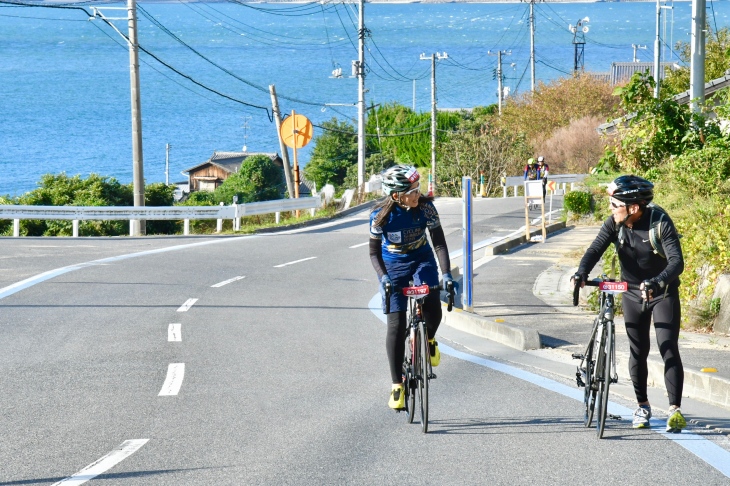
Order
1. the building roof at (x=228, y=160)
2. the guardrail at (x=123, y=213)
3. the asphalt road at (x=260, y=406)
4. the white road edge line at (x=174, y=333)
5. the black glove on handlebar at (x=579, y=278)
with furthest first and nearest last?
the building roof at (x=228, y=160) → the guardrail at (x=123, y=213) → the white road edge line at (x=174, y=333) → the black glove on handlebar at (x=579, y=278) → the asphalt road at (x=260, y=406)

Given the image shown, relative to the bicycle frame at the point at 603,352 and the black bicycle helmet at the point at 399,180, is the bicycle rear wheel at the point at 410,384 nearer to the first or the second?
the black bicycle helmet at the point at 399,180

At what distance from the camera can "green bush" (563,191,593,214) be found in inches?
1184

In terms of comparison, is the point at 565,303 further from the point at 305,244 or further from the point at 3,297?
the point at 305,244

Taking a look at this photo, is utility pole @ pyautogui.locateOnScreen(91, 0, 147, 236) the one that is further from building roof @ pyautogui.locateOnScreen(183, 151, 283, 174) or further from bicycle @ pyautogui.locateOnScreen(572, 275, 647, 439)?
building roof @ pyautogui.locateOnScreen(183, 151, 283, 174)

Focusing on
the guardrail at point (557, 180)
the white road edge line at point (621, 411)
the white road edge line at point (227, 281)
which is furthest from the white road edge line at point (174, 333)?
the guardrail at point (557, 180)

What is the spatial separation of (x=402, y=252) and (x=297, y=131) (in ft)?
96.9

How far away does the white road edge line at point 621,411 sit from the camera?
6.27m

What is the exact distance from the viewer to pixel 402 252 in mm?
7348

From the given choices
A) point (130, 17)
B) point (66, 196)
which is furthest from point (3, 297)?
point (66, 196)

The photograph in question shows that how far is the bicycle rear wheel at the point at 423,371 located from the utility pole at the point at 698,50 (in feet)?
33.1

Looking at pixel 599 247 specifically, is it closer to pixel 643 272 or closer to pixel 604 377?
pixel 643 272

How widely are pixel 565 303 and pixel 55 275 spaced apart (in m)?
8.61

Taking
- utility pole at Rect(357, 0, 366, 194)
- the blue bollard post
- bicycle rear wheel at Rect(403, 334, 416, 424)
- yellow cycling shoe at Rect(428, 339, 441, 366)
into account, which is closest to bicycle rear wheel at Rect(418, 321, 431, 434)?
bicycle rear wheel at Rect(403, 334, 416, 424)

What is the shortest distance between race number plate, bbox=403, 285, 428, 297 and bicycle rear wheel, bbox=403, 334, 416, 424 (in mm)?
413
